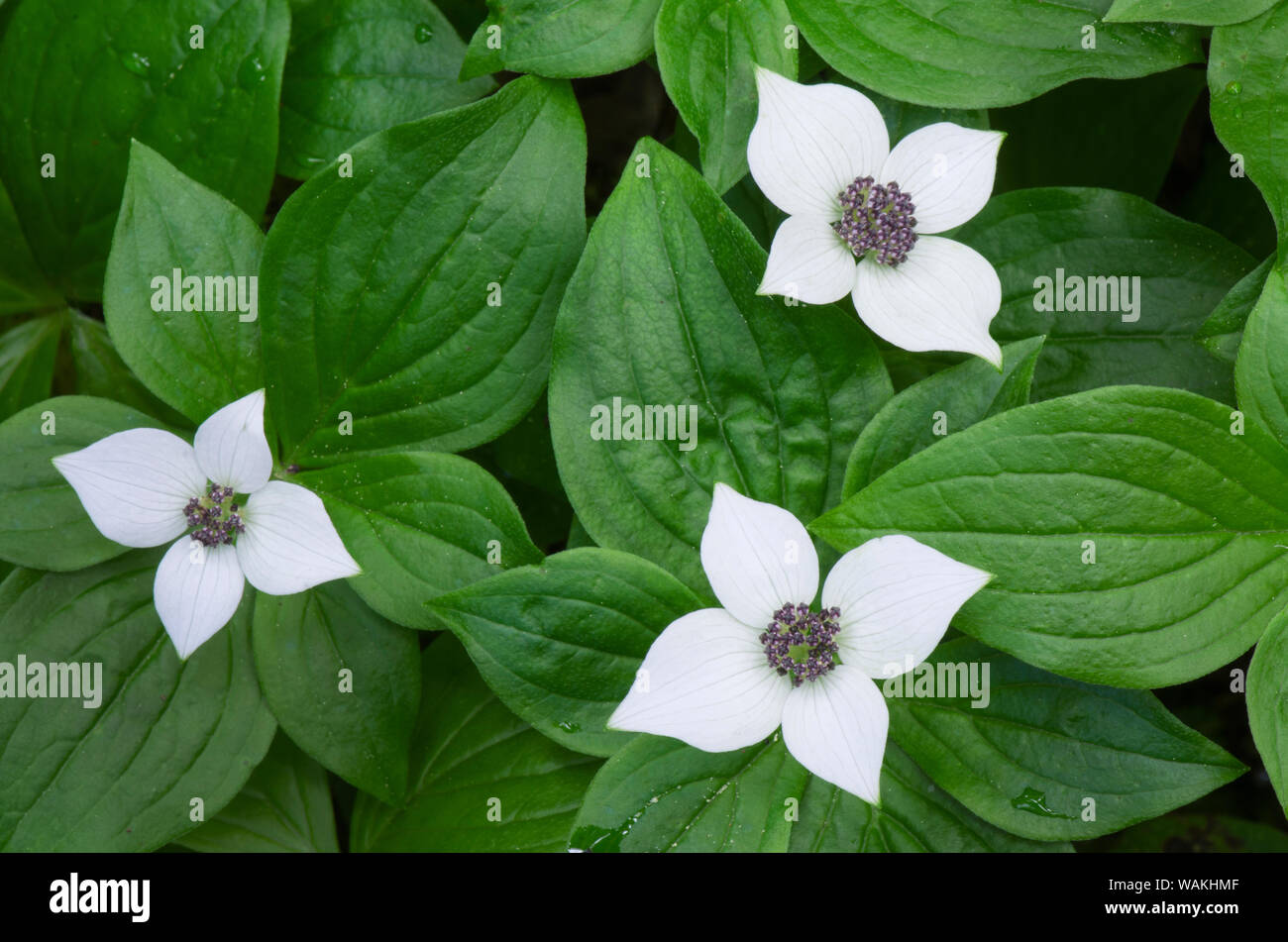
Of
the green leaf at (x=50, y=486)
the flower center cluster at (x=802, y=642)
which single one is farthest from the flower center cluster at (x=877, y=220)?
the green leaf at (x=50, y=486)

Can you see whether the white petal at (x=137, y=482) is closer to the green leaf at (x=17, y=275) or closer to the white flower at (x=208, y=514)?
the white flower at (x=208, y=514)

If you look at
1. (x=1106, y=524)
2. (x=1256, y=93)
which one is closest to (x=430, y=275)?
(x=1106, y=524)

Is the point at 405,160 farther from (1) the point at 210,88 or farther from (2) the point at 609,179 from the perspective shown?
(2) the point at 609,179

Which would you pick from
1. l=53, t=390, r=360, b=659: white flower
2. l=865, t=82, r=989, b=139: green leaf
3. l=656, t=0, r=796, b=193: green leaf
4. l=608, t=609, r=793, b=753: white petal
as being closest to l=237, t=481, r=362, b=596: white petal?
l=53, t=390, r=360, b=659: white flower

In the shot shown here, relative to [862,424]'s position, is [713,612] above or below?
below

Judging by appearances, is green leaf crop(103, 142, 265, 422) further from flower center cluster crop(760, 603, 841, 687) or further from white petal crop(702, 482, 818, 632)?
flower center cluster crop(760, 603, 841, 687)
